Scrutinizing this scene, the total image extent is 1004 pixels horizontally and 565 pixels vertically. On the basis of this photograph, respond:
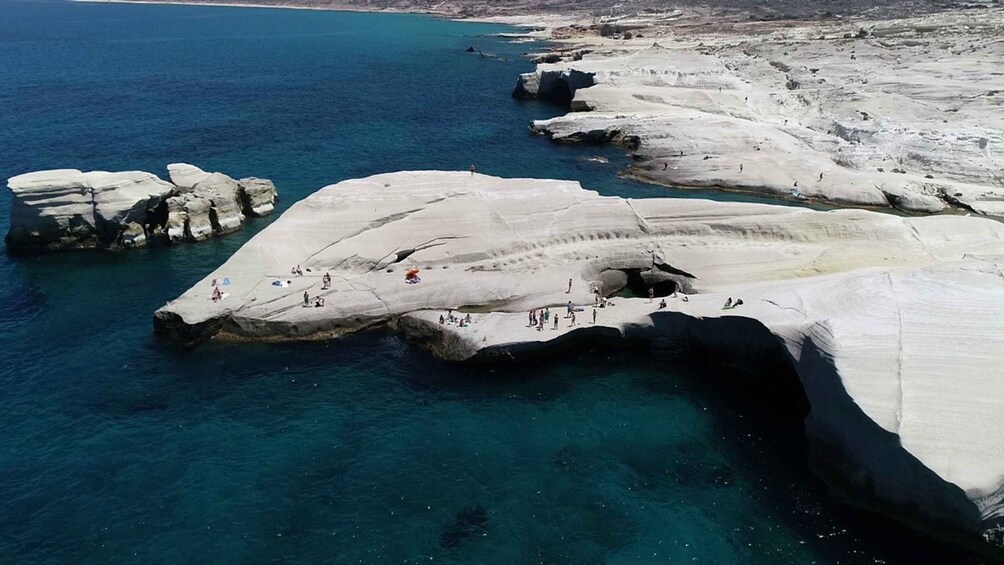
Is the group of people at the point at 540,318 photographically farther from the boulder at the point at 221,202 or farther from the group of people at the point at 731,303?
the boulder at the point at 221,202

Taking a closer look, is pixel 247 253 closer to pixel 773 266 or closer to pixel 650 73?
pixel 773 266

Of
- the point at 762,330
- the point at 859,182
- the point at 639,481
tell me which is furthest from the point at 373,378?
the point at 859,182

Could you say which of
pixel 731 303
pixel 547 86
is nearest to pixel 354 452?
pixel 731 303

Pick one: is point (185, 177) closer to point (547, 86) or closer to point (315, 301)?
point (315, 301)

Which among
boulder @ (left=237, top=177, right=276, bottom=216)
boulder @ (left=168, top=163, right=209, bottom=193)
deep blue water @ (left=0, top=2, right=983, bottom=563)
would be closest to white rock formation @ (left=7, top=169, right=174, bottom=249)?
deep blue water @ (left=0, top=2, right=983, bottom=563)

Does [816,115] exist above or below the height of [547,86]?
above

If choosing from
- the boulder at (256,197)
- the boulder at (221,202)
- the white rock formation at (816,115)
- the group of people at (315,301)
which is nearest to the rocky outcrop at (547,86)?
the white rock formation at (816,115)
